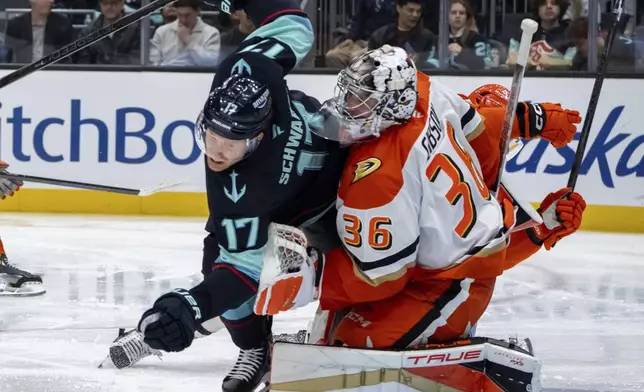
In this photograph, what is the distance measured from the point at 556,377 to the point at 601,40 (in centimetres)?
315

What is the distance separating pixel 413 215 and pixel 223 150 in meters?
0.41

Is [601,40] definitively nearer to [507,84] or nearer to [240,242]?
[507,84]

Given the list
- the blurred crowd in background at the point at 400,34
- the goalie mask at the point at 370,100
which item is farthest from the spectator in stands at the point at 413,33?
the goalie mask at the point at 370,100

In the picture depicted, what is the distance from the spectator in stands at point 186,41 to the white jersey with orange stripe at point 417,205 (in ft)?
12.0

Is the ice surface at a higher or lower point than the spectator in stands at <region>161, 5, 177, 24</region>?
lower

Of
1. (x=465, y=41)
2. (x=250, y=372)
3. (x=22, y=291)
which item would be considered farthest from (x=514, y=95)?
(x=465, y=41)

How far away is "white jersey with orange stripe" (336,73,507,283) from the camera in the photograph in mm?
2209

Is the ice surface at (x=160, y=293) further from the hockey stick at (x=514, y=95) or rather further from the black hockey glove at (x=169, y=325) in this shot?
the black hockey glove at (x=169, y=325)

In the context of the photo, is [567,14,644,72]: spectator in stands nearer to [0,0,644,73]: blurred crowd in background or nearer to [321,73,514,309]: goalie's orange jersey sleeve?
[0,0,644,73]: blurred crowd in background

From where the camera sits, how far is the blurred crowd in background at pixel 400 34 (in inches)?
224

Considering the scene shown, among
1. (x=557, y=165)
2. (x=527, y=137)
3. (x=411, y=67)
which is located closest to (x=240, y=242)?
(x=411, y=67)

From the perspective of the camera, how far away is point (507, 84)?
5715mm

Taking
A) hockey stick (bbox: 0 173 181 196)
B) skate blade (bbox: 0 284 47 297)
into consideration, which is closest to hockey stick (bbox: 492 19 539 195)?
hockey stick (bbox: 0 173 181 196)

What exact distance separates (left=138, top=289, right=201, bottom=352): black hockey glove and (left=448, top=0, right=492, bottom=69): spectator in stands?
3.93 m
